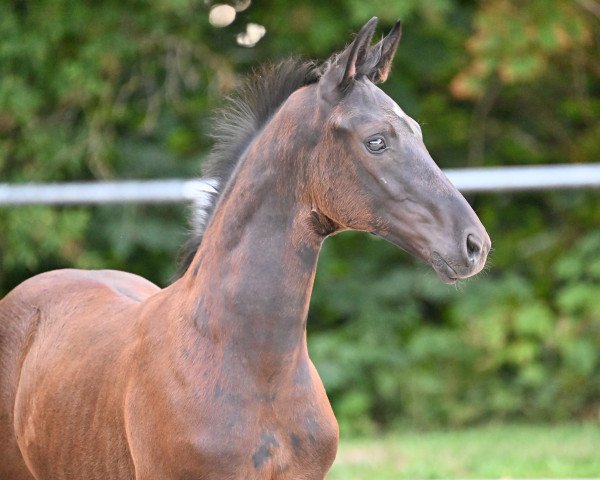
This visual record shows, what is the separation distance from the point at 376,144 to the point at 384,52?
1.39 feet

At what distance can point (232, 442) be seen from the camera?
8.96 feet

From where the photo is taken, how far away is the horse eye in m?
2.75

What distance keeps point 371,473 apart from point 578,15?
442 cm

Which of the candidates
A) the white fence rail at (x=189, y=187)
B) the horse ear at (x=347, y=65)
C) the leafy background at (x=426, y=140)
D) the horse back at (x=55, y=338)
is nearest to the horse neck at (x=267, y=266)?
the horse ear at (x=347, y=65)

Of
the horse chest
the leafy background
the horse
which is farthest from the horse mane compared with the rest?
the leafy background

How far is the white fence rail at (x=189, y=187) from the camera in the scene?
643cm

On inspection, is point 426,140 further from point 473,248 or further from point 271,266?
point 473,248

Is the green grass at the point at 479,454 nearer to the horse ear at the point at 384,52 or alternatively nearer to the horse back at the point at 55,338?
the horse back at the point at 55,338

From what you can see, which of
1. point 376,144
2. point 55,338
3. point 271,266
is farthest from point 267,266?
point 55,338

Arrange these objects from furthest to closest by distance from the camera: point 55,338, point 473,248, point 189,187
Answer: point 189,187, point 55,338, point 473,248

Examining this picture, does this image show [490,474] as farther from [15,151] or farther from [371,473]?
[15,151]

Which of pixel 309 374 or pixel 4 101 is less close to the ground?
pixel 309 374

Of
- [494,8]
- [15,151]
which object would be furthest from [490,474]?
[15,151]

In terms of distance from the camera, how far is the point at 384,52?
3.04 metres
